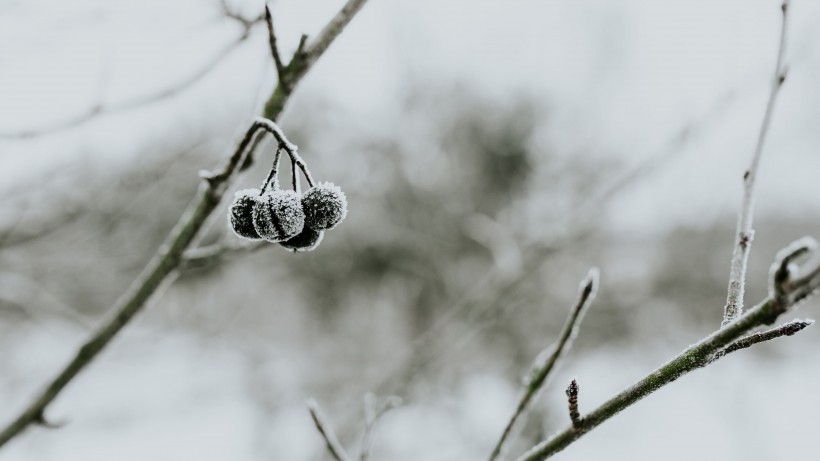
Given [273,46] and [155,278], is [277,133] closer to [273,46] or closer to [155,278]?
[273,46]

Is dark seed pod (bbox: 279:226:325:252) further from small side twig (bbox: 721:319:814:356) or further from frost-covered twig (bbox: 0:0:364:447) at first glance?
small side twig (bbox: 721:319:814:356)

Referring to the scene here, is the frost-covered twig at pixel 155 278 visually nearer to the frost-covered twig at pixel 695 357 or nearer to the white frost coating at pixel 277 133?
the white frost coating at pixel 277 133

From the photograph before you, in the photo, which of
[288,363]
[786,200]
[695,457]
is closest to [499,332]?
[695,457]

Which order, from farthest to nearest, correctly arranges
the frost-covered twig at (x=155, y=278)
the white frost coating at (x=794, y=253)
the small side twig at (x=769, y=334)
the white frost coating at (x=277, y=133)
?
the frost-covered twig at (x=155, y=278)
the white frost coating at (x=277, y=133)
the small side twig at (x=769, y=334)
the white frost coating at (x=794, y=253)

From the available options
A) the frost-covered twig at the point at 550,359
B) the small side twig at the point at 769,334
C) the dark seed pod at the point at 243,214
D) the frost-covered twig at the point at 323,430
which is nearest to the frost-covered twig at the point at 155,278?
the dark seed pod at the point at 243,214

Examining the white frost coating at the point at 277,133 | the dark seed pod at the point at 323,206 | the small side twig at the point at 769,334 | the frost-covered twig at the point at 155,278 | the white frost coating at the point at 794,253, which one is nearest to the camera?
the white frost coating at the point at 794,253

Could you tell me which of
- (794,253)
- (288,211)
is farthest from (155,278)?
(794,253)

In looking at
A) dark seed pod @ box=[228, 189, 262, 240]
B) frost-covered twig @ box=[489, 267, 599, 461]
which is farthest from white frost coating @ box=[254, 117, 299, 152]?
frost-covered twig @ box=[489, 267, 599, 461]
